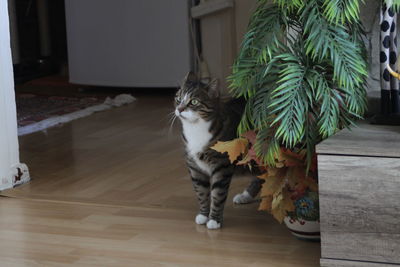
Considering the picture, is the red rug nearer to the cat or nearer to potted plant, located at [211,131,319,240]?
the cat

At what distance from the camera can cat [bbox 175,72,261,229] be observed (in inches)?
97.7

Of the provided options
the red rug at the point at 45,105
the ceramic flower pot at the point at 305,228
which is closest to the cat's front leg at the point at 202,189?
the ceramic flower pot at the point at 305,228

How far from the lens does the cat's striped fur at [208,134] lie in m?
2.48

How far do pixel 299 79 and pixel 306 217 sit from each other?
43 centimetres

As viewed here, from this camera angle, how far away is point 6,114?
9.91ft

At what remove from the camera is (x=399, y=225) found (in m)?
1.96

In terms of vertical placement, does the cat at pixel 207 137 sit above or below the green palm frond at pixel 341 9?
below

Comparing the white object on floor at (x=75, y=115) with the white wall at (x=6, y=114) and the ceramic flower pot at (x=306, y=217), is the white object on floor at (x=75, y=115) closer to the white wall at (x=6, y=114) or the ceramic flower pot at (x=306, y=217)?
the white wall at (x=6, y=114)

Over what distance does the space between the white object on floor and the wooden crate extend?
2.41 m

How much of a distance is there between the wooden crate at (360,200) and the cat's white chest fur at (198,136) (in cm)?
55

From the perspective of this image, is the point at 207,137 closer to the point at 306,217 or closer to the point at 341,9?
the point at 306,217

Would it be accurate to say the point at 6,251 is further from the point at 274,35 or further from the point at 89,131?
the point at 89,131

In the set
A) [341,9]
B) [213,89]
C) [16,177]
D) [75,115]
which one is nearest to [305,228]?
[213,89]

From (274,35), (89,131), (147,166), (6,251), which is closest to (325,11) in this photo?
(274,35)
